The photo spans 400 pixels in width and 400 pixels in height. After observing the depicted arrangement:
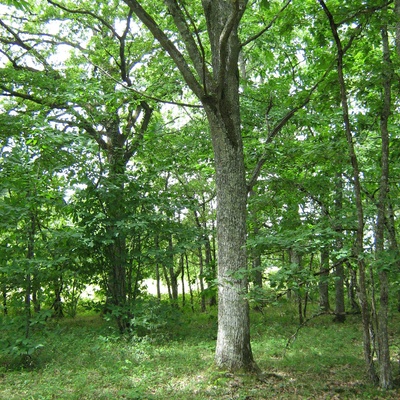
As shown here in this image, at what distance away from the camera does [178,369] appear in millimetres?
6859

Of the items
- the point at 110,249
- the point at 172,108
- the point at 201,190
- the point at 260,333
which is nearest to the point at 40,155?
the point at 110,249

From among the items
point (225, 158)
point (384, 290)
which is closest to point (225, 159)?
A: point (225, 158)

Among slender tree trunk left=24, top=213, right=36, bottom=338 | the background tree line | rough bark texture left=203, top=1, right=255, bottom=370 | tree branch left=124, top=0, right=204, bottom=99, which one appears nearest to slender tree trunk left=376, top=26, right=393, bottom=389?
the background tree line

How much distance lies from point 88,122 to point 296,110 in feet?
17.0

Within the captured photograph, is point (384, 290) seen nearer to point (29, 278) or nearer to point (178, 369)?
point (178, 369)

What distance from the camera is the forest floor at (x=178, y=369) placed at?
18.0ft

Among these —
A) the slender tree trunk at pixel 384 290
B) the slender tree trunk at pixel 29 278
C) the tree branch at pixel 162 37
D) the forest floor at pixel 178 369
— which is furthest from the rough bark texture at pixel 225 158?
the slender tree trunk at pixel 29 278

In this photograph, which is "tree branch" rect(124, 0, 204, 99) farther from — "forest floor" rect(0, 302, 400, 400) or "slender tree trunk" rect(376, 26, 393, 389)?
"forest floor" rect(0, 302, 400, 400)

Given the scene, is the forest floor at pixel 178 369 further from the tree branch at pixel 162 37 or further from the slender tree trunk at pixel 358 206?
the tree branch at pixel 162 37

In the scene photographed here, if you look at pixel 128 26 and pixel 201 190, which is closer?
pixel 128 26

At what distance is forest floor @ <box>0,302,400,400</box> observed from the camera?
5.50 meters

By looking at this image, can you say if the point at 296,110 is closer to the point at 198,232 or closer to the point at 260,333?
the point at 198,232

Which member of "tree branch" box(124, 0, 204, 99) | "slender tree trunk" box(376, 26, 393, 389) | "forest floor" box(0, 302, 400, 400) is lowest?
"forest floor" box(0, 302, 400, 400)

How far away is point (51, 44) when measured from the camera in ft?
43.8
